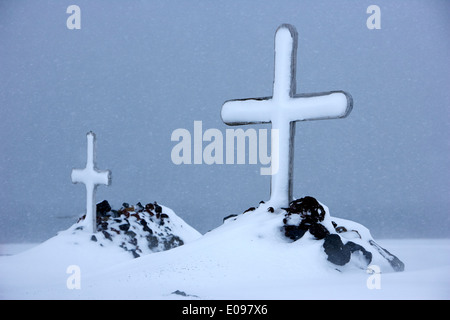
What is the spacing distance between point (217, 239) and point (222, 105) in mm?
1963

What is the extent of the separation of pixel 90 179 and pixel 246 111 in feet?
8.71

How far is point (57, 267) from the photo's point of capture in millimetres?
7020

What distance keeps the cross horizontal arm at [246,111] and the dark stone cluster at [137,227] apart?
248 cm

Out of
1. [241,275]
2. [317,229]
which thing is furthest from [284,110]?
[241,275]

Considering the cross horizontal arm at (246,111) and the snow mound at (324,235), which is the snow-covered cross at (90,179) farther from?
the snow mound at (324,235)

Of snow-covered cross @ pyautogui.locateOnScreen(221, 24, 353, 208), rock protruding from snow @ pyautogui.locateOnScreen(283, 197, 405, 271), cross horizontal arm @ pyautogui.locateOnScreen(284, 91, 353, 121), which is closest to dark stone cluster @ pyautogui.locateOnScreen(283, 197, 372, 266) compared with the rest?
rock protruding from snow @ pyautogui.locateOnScreen(283, 197, 405, 271)

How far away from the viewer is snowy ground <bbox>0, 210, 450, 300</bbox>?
4466mm

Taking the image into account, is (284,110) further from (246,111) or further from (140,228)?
(140,228)

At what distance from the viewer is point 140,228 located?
8.44 metres

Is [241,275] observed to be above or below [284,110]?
below

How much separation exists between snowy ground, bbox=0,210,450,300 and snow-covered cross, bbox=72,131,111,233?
120 cm

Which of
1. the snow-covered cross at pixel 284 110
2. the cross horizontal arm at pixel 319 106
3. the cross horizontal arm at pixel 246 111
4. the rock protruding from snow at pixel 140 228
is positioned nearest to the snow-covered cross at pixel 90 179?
the rock protruding from snow at pixel 140 228

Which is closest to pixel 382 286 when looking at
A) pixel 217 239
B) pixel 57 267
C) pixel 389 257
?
pixel 389 257

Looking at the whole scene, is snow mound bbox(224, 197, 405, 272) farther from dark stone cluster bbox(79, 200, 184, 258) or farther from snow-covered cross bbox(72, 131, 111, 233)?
snow-covered cross bbox(72, 131, 111, 233)
